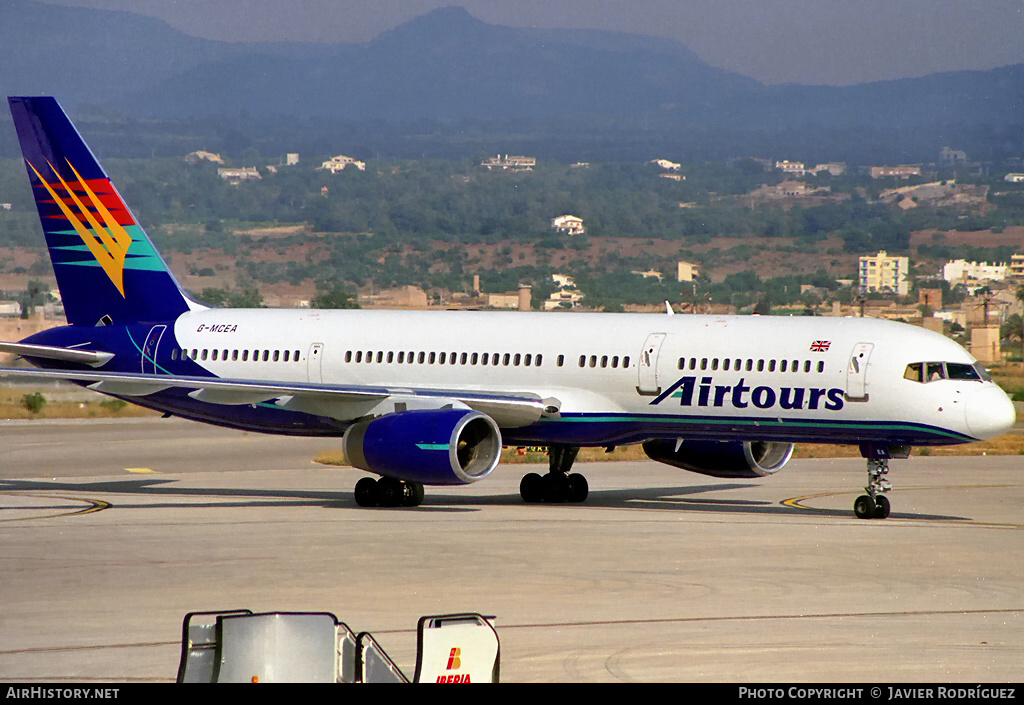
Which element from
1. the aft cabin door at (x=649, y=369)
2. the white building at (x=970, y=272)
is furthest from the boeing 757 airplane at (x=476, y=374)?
the white building at (x=970, y=272)

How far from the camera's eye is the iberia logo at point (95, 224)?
110 feet

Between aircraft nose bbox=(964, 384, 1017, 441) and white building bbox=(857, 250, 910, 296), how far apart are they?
526 feet

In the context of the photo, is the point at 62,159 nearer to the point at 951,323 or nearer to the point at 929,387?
the point at 929,387

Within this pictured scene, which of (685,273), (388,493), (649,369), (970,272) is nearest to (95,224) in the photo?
(388,493)

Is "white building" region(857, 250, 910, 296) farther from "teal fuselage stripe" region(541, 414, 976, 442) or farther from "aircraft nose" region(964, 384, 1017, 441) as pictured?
"aircraft nose" region(964, 384, 1017, 441)

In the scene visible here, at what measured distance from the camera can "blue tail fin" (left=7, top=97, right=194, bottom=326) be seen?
33.4 m

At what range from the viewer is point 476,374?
29750mm

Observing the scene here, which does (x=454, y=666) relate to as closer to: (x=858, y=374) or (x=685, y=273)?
(x=858, y=374)

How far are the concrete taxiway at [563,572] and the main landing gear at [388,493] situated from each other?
0.44 m

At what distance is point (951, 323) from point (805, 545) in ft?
406

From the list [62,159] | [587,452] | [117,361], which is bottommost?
[587,452]

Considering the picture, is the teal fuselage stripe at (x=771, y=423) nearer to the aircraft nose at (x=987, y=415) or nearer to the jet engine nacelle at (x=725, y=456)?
the aircraft nose at (x=987, y=415)
